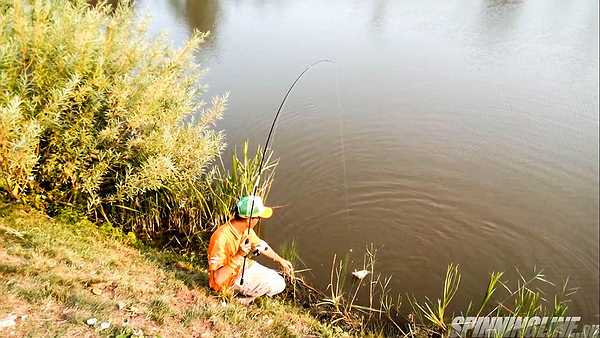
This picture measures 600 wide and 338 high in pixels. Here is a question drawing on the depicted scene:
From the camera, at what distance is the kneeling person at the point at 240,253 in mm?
4332

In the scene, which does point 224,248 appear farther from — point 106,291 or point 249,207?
point 106,291

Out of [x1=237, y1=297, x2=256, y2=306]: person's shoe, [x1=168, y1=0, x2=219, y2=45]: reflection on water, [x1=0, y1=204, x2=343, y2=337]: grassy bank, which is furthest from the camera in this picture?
[x1=168, y1=0, x2=219, y2=45]: reflection on water

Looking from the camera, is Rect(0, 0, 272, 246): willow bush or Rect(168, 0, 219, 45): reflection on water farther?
Rect(168, 0, 219, 45): reflection on water

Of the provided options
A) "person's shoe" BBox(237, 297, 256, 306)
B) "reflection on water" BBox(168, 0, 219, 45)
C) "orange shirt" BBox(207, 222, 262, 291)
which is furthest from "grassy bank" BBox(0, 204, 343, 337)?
"reflection on water" BBox(168, 0, 219, 45)

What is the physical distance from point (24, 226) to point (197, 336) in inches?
96.3

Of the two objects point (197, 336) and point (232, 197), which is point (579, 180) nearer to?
point (232, 197)

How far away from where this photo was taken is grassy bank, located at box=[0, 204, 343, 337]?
3.48 m

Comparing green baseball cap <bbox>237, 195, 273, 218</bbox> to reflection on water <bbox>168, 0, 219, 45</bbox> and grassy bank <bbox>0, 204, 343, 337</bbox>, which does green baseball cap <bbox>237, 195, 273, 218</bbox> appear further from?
reflection on water <bbox>168, 0, 219, 45</bbox>

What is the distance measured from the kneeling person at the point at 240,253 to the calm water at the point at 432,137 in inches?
51.1

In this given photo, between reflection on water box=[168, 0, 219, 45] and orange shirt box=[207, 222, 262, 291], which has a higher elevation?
reflection on water box=[168, 0, 219, 45]

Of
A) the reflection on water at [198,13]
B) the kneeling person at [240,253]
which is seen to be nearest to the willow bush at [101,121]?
the kneeling person at [240,253]

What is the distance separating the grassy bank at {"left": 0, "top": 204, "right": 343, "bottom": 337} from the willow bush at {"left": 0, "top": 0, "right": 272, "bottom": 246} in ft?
1.38

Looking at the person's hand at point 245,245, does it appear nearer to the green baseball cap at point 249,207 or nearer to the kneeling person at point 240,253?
the kneeling person at point 240,253

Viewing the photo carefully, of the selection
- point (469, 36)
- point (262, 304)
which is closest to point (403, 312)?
point (262, 304)
